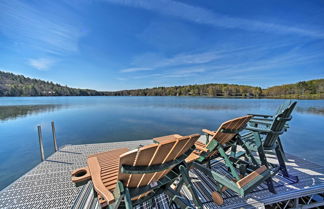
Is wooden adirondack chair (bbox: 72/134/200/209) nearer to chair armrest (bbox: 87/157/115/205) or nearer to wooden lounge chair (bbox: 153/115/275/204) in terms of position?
chair armrest (bbox: 87/157/115/205)

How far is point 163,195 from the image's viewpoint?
1769 millimetres

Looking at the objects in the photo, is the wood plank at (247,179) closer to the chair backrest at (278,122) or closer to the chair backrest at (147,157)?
the chair backrest at (278,122)

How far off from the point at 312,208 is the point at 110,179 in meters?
3.24

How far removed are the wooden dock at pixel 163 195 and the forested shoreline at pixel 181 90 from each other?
53.9 m

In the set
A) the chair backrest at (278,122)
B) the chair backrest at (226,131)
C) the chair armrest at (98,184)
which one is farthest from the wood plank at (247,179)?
the chair armrest at (98,184)

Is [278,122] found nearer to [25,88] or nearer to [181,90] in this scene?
[181,90]

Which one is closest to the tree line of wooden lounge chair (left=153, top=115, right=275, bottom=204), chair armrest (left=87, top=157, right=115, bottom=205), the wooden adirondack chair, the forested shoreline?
the forested shoreline

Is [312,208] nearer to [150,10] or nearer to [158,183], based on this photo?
[158,183]

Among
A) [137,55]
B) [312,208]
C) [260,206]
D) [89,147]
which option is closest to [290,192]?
[260,206]

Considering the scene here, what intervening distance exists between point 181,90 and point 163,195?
2589 inches

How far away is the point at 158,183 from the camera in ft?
3.55

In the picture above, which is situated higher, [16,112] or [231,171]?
[231,171]

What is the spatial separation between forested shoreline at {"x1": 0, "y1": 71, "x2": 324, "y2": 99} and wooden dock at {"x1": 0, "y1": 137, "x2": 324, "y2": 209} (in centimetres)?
5391

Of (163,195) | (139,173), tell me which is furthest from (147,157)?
(163,195)
